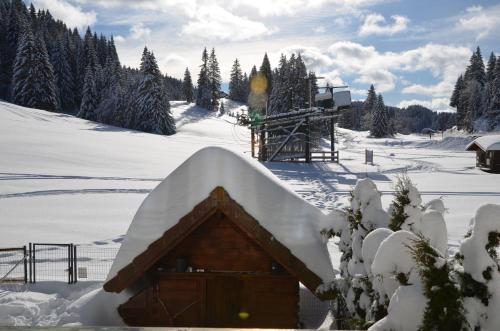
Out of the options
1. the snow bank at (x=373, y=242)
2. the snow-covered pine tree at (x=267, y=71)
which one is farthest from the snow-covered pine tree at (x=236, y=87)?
the snow bank at (x=373, y=242)

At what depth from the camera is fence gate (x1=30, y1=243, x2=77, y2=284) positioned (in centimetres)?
1203

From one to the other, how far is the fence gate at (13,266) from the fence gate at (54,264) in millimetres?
247

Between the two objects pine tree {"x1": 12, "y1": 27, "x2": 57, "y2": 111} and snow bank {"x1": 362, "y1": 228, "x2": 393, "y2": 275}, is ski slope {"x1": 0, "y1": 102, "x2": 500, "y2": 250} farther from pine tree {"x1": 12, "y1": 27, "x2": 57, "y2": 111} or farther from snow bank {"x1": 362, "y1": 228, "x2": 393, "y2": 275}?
pine tree {"x1": 12, "y1": 27, "x2": 57, "y2": 111}

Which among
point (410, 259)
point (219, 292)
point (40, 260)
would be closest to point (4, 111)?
point (40, 260)

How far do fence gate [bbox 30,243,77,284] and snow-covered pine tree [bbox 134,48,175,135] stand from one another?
1951 inches

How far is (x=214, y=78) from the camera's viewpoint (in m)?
99.6

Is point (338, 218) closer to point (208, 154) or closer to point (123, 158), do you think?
point (208, 154)

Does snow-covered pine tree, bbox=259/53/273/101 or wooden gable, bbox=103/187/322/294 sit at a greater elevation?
snow-covered pine tree, bbox=259/53/273/101

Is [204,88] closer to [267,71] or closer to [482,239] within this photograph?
[267,71]

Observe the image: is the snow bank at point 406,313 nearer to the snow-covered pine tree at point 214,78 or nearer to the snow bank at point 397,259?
the snow bank at point 397,259

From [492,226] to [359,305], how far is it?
107 inches

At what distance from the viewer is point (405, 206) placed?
5.82 meters

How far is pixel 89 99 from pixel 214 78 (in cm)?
3745

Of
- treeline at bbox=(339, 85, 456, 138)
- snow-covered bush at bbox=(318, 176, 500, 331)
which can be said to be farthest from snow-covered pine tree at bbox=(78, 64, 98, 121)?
snow-covered bush at bbox=(318, 176, 500, 331)
